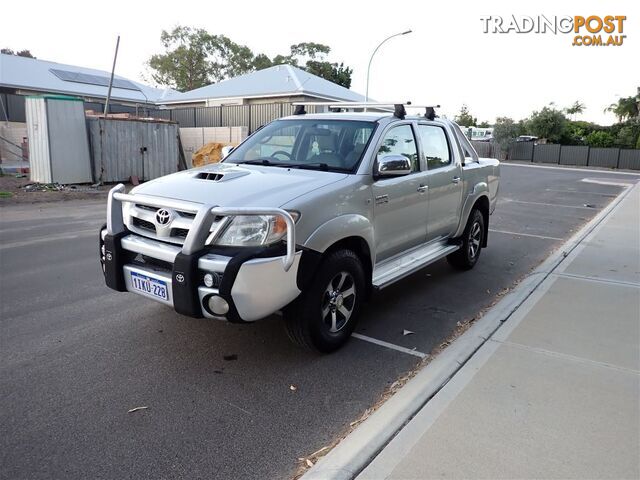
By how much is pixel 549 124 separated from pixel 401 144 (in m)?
48.2

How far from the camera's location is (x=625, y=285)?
6000 millimetres

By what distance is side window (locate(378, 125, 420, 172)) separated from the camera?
479 centimetres

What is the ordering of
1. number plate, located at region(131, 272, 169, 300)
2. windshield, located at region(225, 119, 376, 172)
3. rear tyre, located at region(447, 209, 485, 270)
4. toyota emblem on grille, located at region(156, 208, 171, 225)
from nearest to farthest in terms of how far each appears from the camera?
number plate, located at region(131, 272, 169, 300) → toyota emblem on grille, located at region(156, 208, 171, 225) → windshield, located at region(225, 119, 376, 172) → rear tyre, located at region(447, 209, 485, 270)

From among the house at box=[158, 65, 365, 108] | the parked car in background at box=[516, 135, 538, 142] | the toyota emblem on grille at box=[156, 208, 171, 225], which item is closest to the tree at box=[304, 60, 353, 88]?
the parked car in background at box=[516, 135, 538, 142]

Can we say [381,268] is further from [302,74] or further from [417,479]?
[302,74]

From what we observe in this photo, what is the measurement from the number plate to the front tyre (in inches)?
34.7

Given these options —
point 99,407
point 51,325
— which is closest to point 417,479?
point 99,407

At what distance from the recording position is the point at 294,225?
3410mm

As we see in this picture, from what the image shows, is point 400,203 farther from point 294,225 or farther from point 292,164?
point 294,225

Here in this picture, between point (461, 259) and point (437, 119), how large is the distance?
5.96 ft

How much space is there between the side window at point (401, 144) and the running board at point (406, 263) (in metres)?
0.90

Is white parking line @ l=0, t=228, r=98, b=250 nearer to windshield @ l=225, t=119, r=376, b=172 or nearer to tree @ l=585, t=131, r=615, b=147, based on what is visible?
windshield @ l=225, t=119, r=376, b=172

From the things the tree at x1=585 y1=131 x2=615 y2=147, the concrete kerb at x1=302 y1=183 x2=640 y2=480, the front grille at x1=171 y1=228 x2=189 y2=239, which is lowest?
the concrete kerb at x1=302 y1=183 x2=640 y2=480

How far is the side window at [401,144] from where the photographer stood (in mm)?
4793
